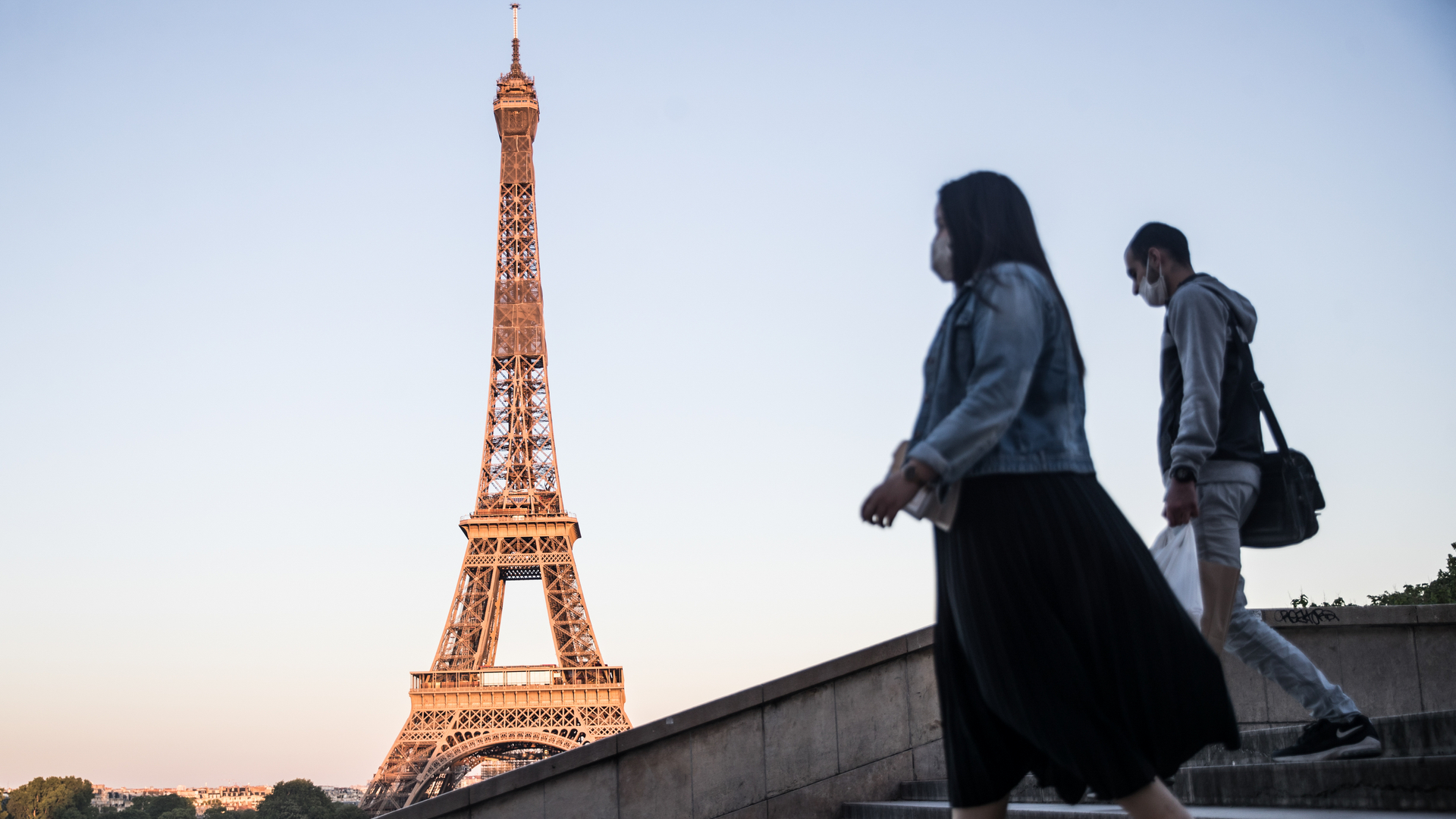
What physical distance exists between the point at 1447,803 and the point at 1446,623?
15.6ft

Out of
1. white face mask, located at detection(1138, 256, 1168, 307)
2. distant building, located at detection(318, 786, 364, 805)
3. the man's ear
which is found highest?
the man's ear

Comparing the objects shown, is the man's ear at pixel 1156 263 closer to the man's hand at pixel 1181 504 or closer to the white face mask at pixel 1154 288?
the white face mask at pixel 1154 288

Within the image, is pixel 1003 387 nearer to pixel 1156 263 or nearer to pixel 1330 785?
pixel 1156 263

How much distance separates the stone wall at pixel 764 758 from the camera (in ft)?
21.1

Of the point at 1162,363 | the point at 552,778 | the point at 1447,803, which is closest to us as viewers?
the point at 1447,803

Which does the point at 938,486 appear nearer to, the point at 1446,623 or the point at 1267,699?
the point at 1267,699

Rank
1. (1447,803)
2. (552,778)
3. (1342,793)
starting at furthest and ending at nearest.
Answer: (552,778), (1342,793), (1447,803)

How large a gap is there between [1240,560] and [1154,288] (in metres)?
1.06

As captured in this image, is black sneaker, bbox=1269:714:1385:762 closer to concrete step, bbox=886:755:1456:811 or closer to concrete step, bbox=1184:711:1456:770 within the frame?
concrete step, bbox=886:755:1456:811

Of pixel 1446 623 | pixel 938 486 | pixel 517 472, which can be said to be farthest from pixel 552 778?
pixel 517 472

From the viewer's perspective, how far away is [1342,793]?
12.6 feet

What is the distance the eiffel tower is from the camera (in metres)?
36.0

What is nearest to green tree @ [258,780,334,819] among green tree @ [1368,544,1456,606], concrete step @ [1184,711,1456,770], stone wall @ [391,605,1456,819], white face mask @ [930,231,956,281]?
green tree @ [1368,544,1456,606]

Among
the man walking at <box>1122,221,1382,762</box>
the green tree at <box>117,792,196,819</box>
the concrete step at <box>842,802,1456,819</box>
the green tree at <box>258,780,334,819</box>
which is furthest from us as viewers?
the green tree at <box>117,792,196,819</box>
